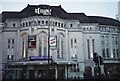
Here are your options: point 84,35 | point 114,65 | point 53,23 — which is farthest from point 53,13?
point 114,65

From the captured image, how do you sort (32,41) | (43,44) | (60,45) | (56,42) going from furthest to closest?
1. (60,45)
2. (43,44)
3. (32,41)
4. (56,42)

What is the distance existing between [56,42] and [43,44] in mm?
5788

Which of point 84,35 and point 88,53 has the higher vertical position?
point 84,35

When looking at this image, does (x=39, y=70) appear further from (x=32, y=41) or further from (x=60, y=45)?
(x=60, y=45)

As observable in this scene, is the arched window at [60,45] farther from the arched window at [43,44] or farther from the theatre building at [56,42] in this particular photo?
the arched window at [43,44]

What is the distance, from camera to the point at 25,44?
45.8m

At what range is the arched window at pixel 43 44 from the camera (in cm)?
4408

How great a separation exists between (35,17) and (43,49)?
7408 mm

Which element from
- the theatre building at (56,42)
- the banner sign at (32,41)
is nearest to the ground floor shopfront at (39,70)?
the theatre building at (56,42)

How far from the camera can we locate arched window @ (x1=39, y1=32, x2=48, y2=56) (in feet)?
145

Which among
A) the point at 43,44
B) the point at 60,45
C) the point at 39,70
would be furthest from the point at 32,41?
the point at 60,45

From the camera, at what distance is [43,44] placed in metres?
44.6

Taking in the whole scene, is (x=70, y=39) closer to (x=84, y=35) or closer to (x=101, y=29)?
(x=84, y=35)

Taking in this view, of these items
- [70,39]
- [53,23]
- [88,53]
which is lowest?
[88,53]
